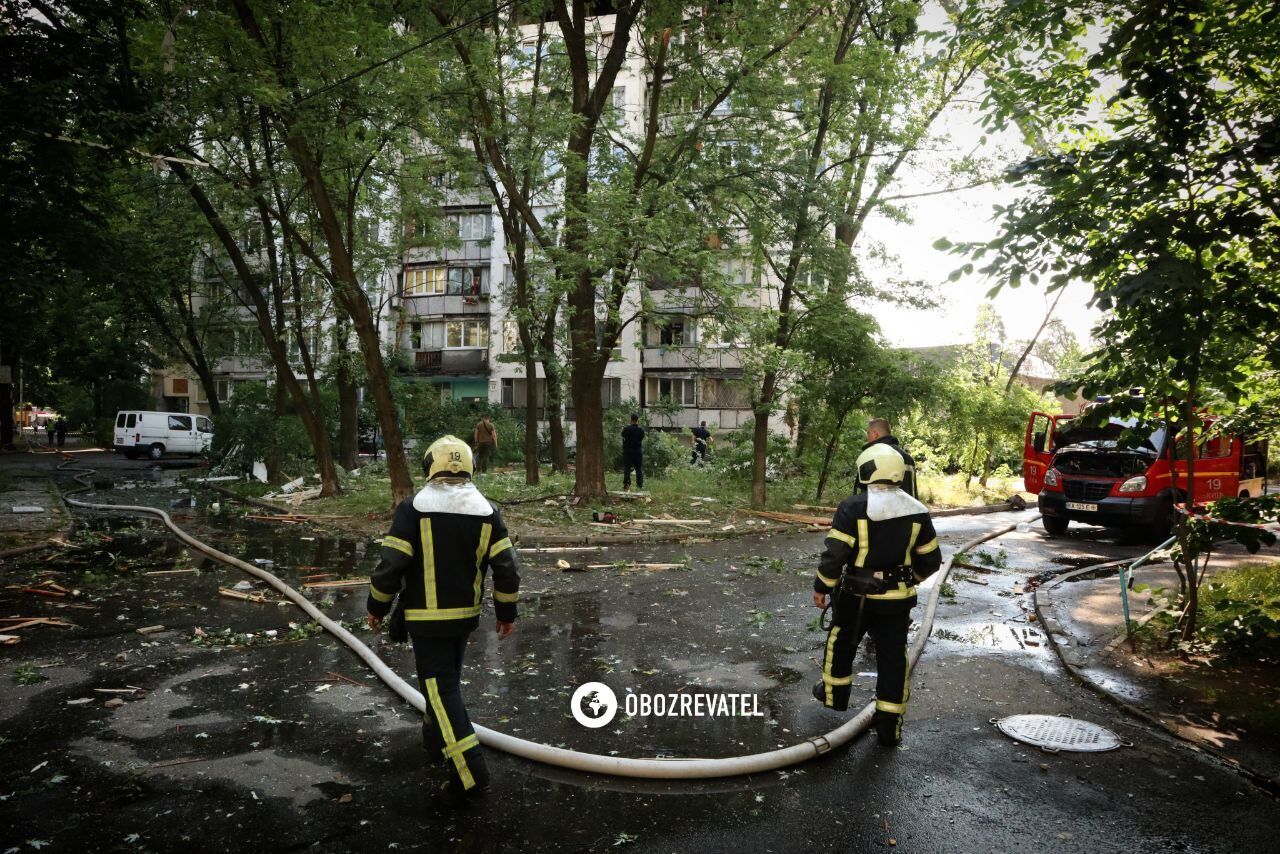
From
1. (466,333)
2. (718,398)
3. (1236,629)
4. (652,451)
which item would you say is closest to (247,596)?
(1236,629)

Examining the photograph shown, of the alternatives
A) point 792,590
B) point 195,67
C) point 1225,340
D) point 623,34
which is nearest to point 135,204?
point 195,67

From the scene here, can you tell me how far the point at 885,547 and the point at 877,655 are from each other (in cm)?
70

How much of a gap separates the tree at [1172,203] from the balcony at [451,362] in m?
38.8

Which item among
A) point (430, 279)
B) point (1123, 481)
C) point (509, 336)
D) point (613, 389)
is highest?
point (430, 279)

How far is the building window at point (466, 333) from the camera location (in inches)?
1715

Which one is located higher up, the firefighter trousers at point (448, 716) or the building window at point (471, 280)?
the building window at point (471, 280)

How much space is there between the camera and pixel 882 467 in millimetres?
5203

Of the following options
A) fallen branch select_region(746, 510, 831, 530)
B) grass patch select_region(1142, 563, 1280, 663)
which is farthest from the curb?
fallen branch select_region(746, 510, 831, 530)

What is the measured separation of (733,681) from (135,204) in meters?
24.0

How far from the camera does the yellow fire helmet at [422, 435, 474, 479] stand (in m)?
A: 4.50

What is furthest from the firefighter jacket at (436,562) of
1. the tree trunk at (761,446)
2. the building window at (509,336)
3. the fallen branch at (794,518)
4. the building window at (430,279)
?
the building window at (430,279)

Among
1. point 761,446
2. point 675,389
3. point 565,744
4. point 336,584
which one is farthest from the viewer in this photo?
point 675,389

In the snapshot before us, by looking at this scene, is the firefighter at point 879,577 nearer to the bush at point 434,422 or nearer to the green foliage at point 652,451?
the green foliage at point 652,451

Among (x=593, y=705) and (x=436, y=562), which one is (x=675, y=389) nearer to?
(x=593, y=705)
